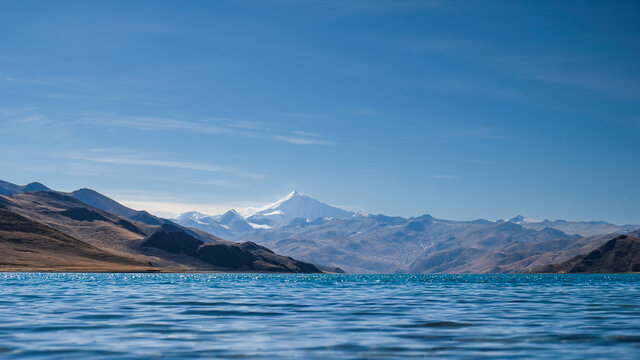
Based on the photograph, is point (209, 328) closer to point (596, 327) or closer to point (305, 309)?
point (305, 309)

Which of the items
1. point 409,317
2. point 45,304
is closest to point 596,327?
point 409,317

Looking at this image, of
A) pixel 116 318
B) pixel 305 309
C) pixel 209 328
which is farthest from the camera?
pixel 305 309

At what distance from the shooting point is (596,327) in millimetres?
32625

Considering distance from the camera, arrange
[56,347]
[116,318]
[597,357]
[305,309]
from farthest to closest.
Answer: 1. [305,309]
2. [116,318]
3. [56,347]
4. [597,357]

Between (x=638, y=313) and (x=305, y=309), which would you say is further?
(x=305, y=309)

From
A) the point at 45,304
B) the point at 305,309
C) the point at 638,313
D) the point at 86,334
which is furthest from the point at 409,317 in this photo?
the point at 45,304

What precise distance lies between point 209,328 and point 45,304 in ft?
71.2

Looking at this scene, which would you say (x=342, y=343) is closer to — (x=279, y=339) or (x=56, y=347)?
(x=279, y=339)

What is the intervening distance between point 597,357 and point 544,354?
173 cm

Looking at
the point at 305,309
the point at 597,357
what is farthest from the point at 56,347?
the point at 305,309

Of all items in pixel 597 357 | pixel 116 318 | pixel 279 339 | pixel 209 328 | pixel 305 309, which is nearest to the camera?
pixel 597 357

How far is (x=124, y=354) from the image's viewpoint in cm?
2294

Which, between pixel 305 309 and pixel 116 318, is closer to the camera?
pixel 116 318

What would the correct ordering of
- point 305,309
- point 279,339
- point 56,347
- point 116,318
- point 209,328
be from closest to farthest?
point 56,347, point 279,339, point 209,328, point 116,318, point 305,309
